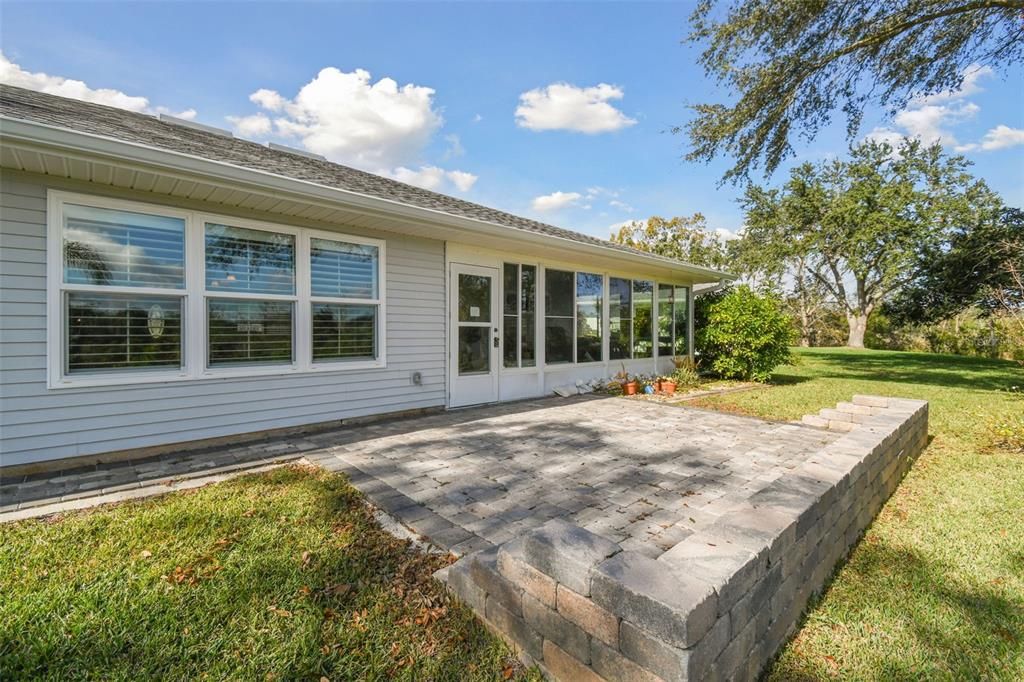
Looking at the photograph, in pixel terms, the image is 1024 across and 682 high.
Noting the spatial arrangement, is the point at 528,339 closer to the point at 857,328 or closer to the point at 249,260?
the point at 249,260

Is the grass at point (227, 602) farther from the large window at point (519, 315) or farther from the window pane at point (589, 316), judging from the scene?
the window pane at point (589, 316)

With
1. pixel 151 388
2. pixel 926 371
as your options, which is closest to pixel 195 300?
pixel 151 388

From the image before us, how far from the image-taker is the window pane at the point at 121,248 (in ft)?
12.7

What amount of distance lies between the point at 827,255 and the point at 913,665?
25.2 meters

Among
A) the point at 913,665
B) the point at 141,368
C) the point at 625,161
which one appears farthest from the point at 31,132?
the point at 625,161

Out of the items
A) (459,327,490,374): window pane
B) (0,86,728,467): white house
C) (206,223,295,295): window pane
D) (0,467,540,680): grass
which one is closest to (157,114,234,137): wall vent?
(0,86,728,467): white house

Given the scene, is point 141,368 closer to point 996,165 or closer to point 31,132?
point 31,132

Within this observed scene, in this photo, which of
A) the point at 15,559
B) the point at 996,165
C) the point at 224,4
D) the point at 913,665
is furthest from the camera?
the point at 996,165

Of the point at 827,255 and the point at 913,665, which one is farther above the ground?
the point at 827,255

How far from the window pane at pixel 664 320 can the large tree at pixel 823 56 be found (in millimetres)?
3158

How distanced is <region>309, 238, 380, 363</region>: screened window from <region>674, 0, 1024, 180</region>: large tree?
7836mm

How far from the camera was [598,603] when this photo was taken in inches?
Answer: 57.8

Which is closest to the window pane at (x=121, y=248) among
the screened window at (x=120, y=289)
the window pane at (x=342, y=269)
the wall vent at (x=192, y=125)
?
the screened window at (x=120, y=289)

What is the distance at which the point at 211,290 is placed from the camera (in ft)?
14.8
